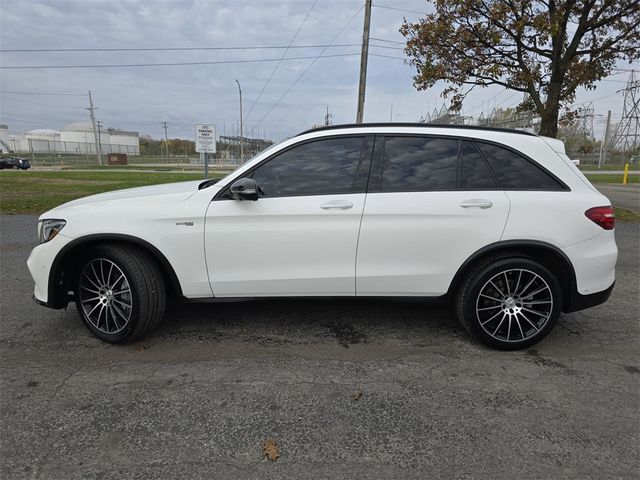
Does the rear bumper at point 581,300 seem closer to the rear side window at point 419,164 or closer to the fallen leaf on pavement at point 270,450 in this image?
the rear side window at point 419,164

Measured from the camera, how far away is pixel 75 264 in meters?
3.43

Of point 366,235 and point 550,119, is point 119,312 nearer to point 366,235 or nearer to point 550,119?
point 366,235

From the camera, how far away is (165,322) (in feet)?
12.6

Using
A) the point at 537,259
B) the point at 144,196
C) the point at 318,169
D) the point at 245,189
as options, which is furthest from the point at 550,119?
the point at 144,196

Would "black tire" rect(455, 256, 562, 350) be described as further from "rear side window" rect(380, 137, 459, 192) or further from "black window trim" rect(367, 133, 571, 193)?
"rear side window" rect(380, 137, 459, 192)

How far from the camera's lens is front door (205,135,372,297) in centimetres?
322

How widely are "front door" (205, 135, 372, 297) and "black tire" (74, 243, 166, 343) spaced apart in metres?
0.48

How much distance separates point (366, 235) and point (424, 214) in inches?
18.8

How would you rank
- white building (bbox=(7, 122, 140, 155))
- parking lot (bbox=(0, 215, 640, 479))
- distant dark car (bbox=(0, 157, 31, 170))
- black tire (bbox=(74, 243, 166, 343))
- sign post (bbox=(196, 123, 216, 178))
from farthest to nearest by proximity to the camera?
1. white building (bbox=(7, 122, 140, 155))
2. distant dark car (bbox=(0, 157, 31, 170))
3. sign post (bbox=(196, 123, 216, 178))
4. black tire (bbox=(74, 243, 166, 343))
5. parking lot (bbox=(0, 215, 640, 479))

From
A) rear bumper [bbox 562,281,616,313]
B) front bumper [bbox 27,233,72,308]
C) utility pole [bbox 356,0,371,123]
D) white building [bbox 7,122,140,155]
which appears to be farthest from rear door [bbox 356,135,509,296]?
white building [bbox 7,122,140,155]

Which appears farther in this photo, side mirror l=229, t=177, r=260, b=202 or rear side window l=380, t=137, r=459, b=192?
rear side window l=380, t=137, r=459, b=192

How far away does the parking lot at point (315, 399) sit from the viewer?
85.3 inches

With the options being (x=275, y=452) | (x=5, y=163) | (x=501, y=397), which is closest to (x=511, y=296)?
(x=501, y=397)

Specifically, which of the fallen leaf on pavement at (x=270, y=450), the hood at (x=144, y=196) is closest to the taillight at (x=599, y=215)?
the fallen leaf on pavement at (x=270, y=450)
